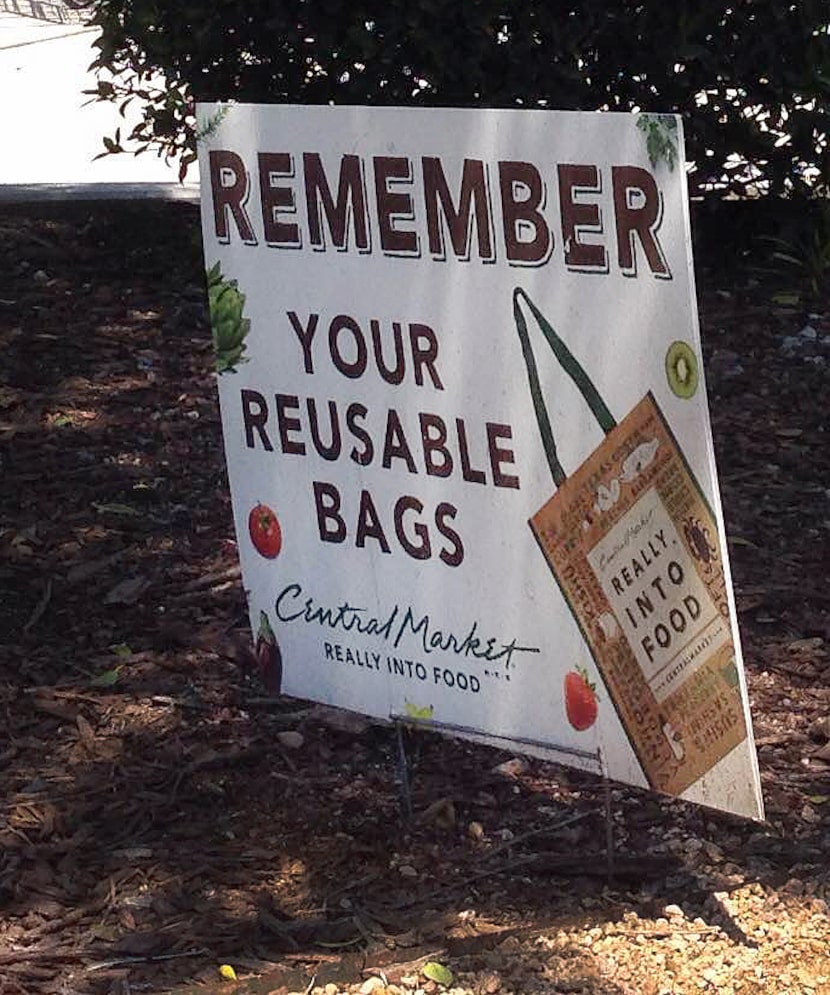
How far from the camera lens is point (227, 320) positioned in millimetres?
3369

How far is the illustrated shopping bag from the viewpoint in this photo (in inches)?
109

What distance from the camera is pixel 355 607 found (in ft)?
11.0

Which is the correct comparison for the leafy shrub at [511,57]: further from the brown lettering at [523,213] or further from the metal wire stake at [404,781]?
the metal wire stake at [404,781]

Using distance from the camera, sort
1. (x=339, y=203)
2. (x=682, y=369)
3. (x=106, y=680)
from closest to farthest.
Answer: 1. (x=682, y=369)
2. (x=339, y=203)
3. (x=106, y=680)

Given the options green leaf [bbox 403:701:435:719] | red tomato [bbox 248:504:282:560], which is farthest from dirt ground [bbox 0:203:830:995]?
red tomato [bbox 248:504:282:560]

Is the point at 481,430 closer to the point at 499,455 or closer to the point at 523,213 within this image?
the point at 499,455

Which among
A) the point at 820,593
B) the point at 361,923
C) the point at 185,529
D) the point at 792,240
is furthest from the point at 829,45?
the point at 361,923

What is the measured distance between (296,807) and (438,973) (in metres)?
0.77

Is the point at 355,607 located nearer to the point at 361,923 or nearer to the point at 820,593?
the point at 361,923

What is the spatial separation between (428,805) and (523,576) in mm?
728

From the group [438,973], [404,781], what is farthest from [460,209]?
[438,973]

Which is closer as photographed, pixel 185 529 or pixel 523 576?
pixel 523 576

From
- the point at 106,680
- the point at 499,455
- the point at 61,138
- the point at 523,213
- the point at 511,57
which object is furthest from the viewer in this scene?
the point at 61,138

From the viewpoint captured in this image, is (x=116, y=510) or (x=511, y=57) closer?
(x=116, y=510)
